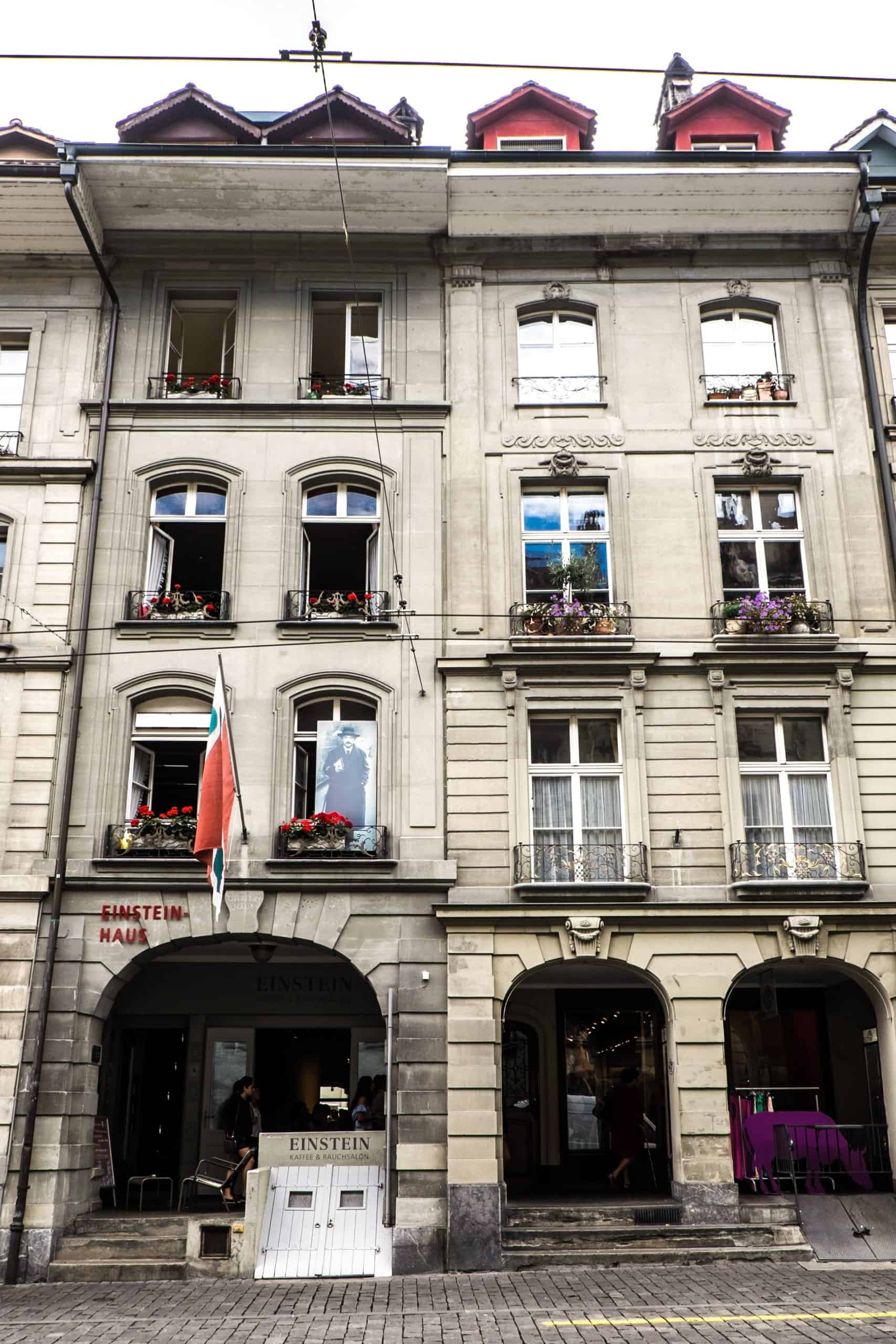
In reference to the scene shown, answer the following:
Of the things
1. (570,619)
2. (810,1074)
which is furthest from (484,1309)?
(570,619)

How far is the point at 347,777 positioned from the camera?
18.8 m

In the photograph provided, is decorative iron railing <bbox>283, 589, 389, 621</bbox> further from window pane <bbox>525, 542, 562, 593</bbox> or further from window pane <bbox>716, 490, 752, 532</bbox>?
window pane <bbox>716, 490, 752, 532</bbox>

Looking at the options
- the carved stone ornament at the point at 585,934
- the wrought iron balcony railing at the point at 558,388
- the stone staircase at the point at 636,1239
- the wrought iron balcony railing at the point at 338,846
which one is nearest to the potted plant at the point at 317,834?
the wrought iron balcony railing at the point at 338,846

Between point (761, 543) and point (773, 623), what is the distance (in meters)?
1.65

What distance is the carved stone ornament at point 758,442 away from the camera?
20219 millimetres

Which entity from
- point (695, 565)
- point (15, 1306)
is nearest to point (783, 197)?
point (695, 565)

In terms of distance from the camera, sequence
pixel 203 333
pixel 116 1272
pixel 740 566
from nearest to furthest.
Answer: pixel 116 1272, pixel 740 566, pixel 203 333

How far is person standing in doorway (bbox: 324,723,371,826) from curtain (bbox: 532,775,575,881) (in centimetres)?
269

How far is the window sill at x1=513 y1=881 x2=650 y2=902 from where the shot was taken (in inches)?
688

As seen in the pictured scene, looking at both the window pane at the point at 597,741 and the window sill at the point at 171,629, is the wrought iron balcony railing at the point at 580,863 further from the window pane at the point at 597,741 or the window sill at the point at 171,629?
the window sill at the point at 171,629

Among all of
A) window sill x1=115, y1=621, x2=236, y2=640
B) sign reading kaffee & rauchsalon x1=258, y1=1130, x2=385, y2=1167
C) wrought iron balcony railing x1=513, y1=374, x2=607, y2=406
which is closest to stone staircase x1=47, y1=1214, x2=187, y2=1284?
sign reading kaffee & rauchsalon x1=258, y1=1130, x2=385, y2=1167

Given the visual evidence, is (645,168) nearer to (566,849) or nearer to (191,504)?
(191,504)

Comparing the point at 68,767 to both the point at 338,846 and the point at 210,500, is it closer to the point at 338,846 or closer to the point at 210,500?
the point at 338,846

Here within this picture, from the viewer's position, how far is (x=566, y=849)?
18094 mm
